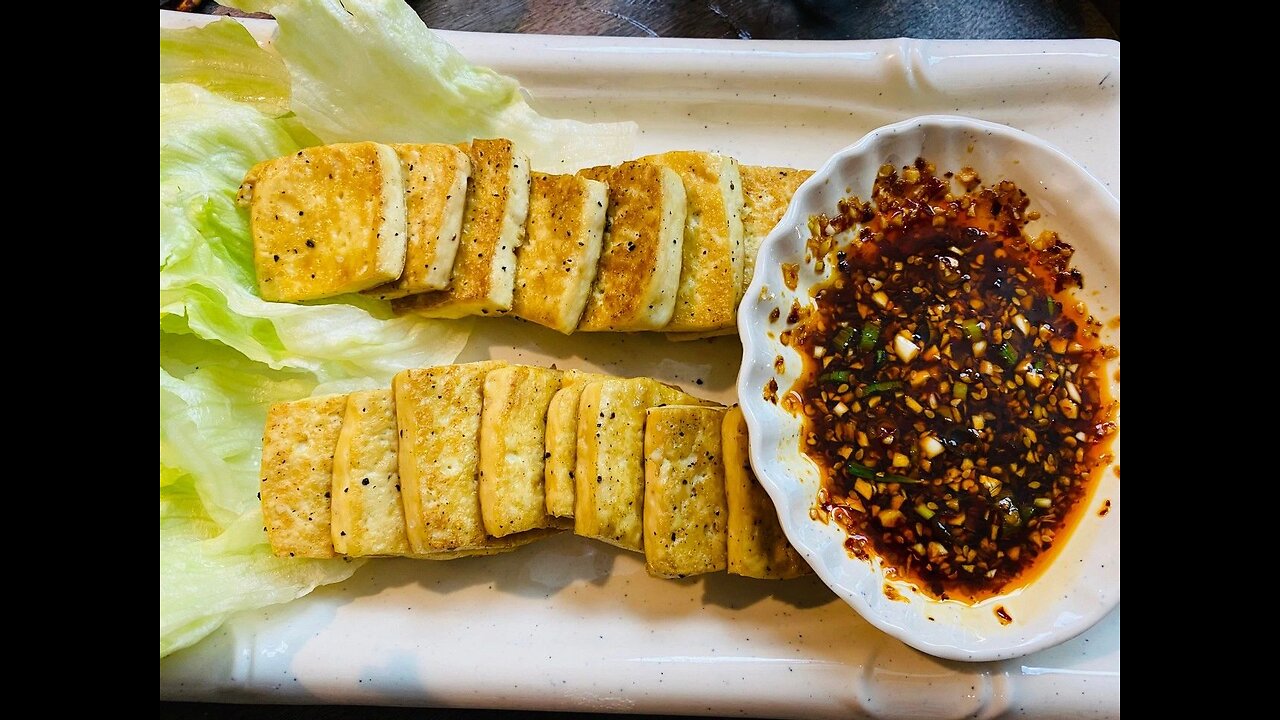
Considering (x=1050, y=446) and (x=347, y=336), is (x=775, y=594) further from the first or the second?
(x=347, y=336)

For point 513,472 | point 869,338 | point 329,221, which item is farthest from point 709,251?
point 329,221

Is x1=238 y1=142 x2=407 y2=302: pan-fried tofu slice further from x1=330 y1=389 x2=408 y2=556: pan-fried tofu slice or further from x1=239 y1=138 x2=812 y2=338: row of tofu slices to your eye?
x1=330 y1=389 x2=408 y2=556: pan-fried tofu slice

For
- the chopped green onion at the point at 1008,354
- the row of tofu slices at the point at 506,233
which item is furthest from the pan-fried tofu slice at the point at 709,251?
the chopped green onion at the point at 1008,354

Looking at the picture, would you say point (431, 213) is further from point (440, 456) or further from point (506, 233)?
point (440, 456)

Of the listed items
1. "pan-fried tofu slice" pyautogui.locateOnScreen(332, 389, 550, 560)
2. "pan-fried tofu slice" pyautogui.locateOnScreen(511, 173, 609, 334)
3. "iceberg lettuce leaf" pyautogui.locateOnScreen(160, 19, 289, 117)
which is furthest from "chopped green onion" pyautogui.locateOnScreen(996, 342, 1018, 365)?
"iceberg lettuce leaf" pyautogui.locateOnScreen(160, 19, 289, 117)

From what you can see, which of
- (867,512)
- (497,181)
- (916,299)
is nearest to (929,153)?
(916,299)

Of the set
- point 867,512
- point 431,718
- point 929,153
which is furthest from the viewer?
point 431,718
